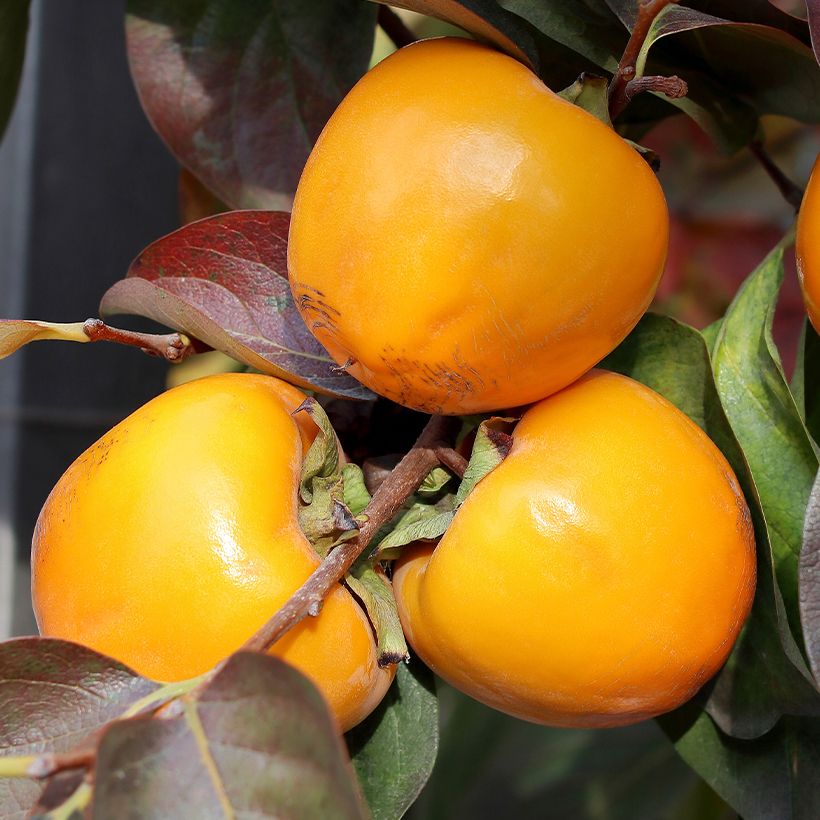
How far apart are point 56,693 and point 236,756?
9 centimetres

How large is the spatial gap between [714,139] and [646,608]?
0.31 metres

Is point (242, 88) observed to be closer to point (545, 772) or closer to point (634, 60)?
point (634, 60)

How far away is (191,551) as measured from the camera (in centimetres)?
42

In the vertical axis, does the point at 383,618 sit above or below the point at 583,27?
below

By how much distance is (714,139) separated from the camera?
61 centimetres

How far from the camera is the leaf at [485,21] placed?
0.44m

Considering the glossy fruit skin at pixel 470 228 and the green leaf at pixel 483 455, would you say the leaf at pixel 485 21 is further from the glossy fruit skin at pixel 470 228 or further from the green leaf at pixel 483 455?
the green leaf at pixel 483 455

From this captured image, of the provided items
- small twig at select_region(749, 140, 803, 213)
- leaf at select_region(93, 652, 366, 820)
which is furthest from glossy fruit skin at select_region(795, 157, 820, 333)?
leaf at select_region(93, 652, 366, 820)

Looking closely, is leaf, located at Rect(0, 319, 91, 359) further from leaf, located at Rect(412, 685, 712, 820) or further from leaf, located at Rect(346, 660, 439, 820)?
leaf, located at Rect(412, 685, 712, 820)

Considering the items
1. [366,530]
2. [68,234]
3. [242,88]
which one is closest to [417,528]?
[366,530]

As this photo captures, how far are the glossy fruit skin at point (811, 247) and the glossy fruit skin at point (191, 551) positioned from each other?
0.79 feet

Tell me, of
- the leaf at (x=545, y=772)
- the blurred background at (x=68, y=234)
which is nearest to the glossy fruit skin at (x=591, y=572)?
the blurred background at (x=68, y=234)

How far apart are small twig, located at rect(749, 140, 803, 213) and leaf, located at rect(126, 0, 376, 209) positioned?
264mm

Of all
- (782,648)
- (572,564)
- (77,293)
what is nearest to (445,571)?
(572,564)
